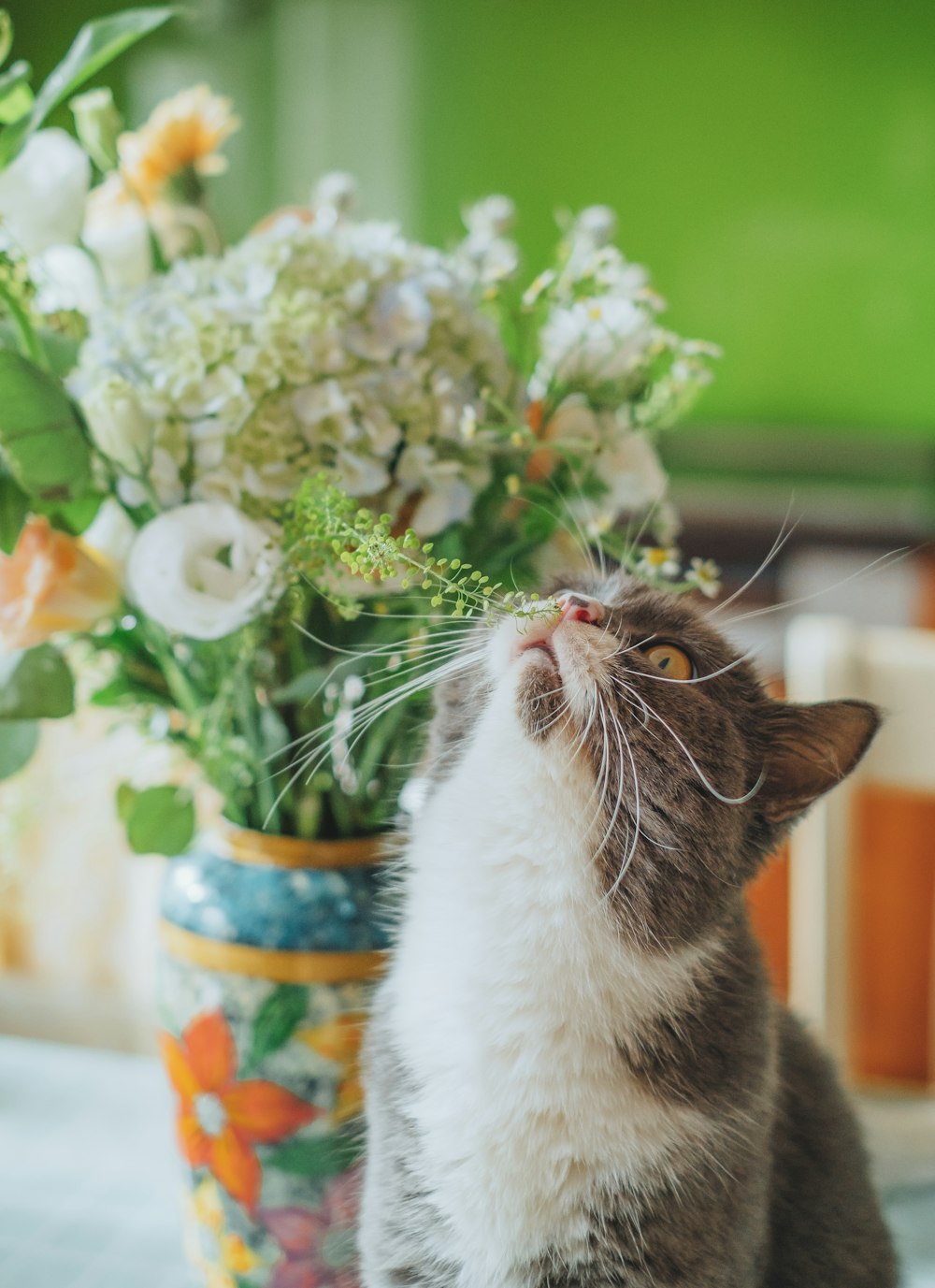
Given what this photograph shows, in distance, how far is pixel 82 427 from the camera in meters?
0.72

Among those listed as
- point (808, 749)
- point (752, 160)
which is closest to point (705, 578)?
point (808, 749)

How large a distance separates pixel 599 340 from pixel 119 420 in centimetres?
32

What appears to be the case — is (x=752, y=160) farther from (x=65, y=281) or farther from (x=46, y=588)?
(x=46, y=588)

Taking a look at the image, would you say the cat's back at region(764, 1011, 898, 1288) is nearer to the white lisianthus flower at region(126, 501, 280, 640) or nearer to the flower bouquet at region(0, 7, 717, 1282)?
the flower bouquet at region(0, 7, 717, 1282)

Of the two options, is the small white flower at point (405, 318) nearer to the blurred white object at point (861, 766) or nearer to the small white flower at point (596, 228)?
the small white flower at point (596, 228)

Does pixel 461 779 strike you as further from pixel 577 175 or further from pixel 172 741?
pixel 577 175

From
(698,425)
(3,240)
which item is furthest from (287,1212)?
(698,425)

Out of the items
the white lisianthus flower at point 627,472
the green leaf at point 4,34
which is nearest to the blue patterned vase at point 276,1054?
the white lisianthus flower at point 627,472

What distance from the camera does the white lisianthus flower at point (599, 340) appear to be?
0.77 metres

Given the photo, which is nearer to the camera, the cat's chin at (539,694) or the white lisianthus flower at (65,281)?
the cat's chin at (539,694)

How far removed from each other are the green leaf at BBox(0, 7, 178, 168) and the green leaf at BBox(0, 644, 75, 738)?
0.99 ft

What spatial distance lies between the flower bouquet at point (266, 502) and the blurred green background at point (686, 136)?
104 inches

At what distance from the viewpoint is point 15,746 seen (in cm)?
80

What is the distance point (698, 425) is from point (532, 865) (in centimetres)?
299
